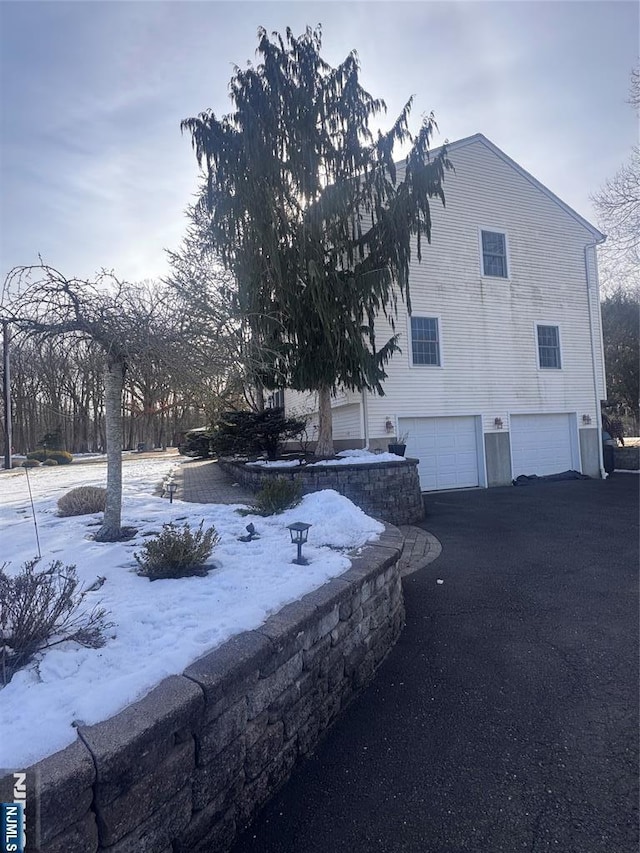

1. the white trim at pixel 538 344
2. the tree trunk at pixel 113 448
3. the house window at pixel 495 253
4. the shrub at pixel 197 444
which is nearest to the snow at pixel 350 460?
the tree trunk at pixel 113 448

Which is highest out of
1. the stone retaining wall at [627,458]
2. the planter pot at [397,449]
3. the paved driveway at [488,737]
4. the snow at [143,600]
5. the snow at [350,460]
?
the planter pot at [397,449]

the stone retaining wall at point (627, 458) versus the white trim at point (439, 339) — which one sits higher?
the white trim at point (439, 339)

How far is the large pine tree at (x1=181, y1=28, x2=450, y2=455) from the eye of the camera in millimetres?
8672

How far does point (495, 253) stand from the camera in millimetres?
13273

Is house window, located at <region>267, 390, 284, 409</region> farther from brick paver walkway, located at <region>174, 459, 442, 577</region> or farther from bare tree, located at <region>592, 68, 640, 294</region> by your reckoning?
bare tree, located at <region>592, 68, 640, 294</region>

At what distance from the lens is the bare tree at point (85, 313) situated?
13.1 feet

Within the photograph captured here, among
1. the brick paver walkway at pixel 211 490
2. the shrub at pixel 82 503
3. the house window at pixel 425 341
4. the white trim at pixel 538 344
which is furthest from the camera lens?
the white trim at pixel 538 344

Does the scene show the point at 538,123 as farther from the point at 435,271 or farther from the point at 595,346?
the point at 595,346

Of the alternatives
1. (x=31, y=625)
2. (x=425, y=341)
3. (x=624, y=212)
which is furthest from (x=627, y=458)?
(x=31, y=625)

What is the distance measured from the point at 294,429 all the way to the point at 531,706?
30.9 ft

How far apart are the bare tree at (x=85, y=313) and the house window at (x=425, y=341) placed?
28.5 ft

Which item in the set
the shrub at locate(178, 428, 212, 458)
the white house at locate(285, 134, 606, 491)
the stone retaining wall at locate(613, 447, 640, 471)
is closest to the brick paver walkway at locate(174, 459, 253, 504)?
the white house at locate(285, 134, 606, 491)

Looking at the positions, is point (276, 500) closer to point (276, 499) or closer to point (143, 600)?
point (276, 499)

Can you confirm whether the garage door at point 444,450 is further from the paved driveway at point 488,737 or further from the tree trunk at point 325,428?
the paved driveway at point 488,737
